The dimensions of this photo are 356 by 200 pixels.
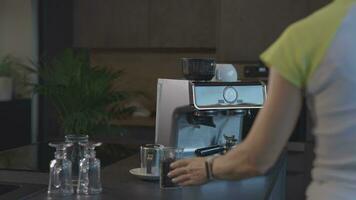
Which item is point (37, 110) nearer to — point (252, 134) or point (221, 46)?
point (221, 46)

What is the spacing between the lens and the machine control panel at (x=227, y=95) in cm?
192

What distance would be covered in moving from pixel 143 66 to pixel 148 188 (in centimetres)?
330

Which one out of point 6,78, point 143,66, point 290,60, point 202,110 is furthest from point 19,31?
point 290,60

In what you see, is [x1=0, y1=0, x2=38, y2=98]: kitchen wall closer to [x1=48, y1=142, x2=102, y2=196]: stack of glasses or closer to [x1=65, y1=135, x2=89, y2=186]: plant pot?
[x1=65, y1=135, x2=89, y2=186]: plant pot

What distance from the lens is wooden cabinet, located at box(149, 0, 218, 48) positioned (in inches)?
176

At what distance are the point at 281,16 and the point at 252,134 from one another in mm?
2968

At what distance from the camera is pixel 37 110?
493 cm

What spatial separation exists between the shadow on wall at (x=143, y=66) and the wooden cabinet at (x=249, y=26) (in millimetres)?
832

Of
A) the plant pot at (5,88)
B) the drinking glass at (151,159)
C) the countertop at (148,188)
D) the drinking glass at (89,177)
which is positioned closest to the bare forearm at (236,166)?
the countertop at (148,188)

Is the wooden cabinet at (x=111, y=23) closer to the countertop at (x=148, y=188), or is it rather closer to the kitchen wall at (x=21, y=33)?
the kitchen wall at (x=21, y=33)

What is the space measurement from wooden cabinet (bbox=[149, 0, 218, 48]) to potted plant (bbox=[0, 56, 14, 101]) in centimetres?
133

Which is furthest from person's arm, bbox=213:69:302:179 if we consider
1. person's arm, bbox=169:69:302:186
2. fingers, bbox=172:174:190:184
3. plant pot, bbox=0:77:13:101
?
plant pot, bbox=0:77:13:101

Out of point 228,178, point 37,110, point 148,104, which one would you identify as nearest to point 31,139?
point 37,110

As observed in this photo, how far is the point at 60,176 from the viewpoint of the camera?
158cm
